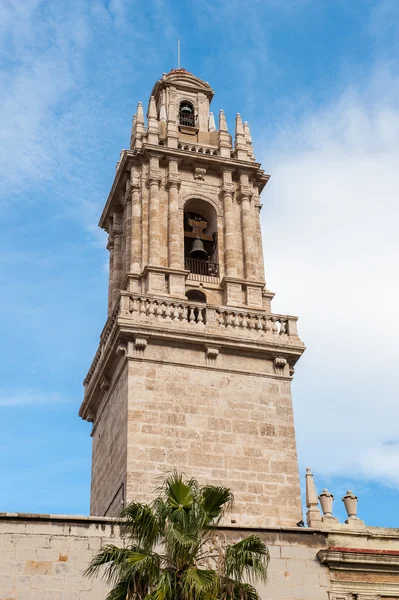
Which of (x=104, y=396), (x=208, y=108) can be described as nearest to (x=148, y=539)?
(x=104, y=396)

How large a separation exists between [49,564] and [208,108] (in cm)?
1998

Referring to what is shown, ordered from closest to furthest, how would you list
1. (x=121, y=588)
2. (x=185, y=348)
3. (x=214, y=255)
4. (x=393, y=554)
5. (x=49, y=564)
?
(x=121, y=588) < (x=49, y=564) < (x=393, y=554) < (x=185, y=348) < (x=214, y=255)

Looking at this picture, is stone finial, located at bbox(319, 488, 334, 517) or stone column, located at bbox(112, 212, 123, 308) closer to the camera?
stone finial, located at bbox(319, 488, 334, 517)

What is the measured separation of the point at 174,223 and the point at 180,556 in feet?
52.0

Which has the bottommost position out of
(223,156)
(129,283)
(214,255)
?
(129,283)

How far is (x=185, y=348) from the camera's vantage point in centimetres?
2644

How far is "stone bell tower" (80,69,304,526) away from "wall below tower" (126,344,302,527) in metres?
0.03

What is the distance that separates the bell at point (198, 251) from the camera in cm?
3039

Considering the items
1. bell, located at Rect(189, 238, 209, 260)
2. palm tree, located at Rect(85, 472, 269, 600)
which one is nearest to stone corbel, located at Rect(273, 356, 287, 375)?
bell, located at Rect(189, 238, 209, 260)

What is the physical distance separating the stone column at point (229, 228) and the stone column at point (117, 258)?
12.3ft

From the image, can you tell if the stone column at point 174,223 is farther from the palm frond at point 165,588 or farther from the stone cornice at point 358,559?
the palm frond at point 165,588

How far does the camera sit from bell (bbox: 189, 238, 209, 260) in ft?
99.7

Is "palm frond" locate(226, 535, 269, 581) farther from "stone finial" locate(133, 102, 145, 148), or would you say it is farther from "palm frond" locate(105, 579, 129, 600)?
"stone finial" locate(133, 102, 145, 148)

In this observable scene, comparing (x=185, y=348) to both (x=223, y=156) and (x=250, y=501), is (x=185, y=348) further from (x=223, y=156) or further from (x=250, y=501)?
(x=223, y=156)
